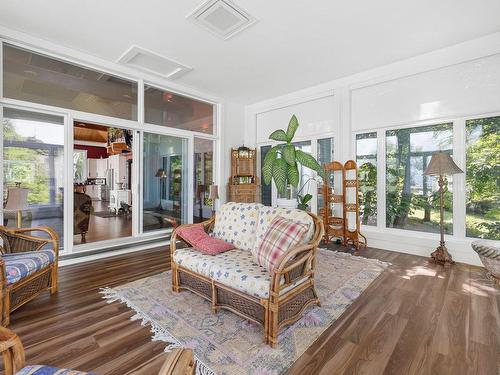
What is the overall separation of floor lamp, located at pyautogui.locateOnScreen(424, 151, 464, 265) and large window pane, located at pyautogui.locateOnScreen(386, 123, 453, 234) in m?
0.30

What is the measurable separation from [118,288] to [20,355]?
173 centimetres

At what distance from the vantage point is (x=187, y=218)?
510 centimetres

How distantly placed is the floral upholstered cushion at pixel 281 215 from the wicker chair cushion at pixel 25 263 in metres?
1.97

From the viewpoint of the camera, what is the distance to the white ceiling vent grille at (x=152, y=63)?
362cm

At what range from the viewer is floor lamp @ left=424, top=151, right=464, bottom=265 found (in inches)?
130

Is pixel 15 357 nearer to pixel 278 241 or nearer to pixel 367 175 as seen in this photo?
pixel 278 241

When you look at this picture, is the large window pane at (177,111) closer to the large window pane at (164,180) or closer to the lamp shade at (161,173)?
the large window pane at (164,180)

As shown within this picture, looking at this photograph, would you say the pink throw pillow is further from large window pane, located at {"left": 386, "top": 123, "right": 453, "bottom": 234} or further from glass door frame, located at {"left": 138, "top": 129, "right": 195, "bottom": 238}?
large window pane, located at {"left": 386, "top": 123, "right": 453, "bottom": 234}

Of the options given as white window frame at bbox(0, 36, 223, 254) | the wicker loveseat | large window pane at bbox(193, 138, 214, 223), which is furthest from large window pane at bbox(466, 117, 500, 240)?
large window pane at bbox(193, 138, 214, 223)

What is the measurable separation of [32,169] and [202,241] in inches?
108

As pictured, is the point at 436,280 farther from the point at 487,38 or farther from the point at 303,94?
the point at 303,94

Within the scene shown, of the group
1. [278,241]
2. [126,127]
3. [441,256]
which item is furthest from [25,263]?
[441,256]

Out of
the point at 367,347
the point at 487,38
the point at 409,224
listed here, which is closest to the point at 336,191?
the point at 409,224

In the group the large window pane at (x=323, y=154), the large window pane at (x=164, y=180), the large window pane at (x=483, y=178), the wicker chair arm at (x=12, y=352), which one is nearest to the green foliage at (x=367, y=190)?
the large window pane at (x=323, y=154)
